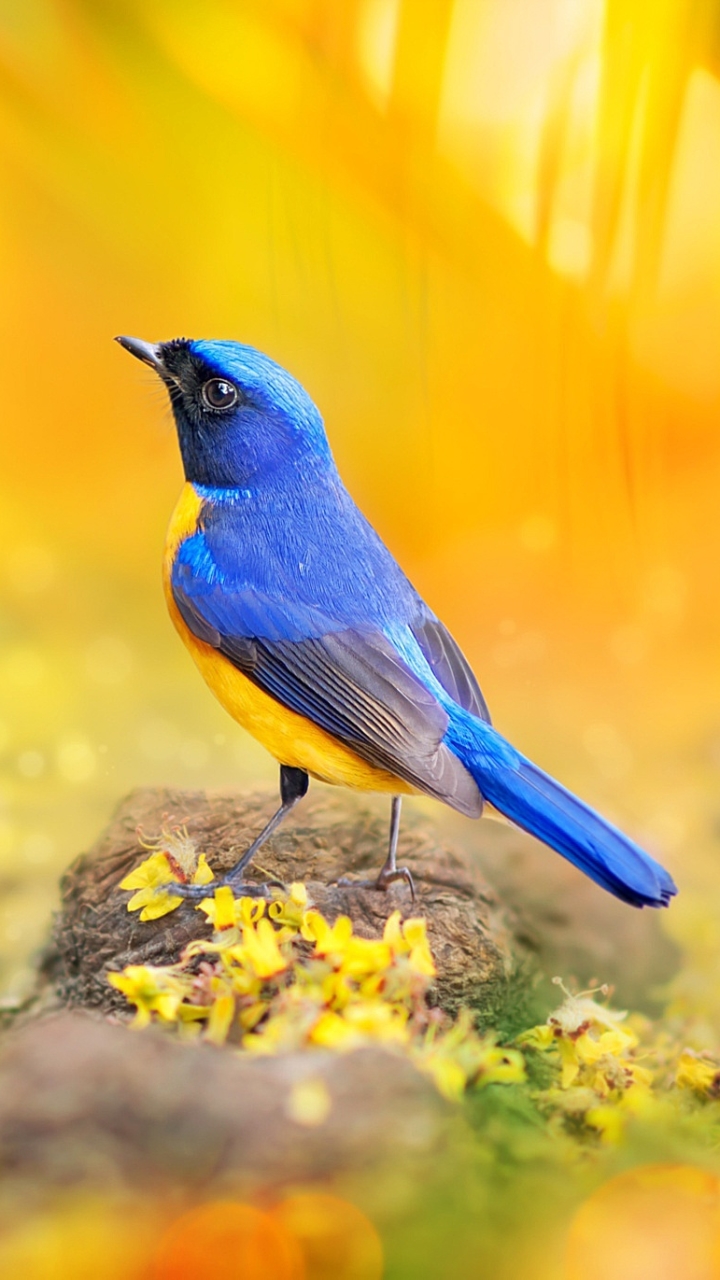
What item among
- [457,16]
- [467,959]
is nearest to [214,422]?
[467,959]

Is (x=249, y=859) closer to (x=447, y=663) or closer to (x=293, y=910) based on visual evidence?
(x=293, y=910)

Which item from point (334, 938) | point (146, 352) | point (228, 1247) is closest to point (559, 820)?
point (334, 938)

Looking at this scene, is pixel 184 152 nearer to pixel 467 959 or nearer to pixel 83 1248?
pixel 467 959

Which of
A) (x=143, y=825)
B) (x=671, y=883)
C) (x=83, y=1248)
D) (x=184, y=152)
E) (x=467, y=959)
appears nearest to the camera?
(x=83, y=1248)

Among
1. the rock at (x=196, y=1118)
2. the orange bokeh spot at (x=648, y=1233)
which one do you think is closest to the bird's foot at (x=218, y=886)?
the rock at (x=196, y=1118)

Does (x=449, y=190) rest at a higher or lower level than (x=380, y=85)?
lower
